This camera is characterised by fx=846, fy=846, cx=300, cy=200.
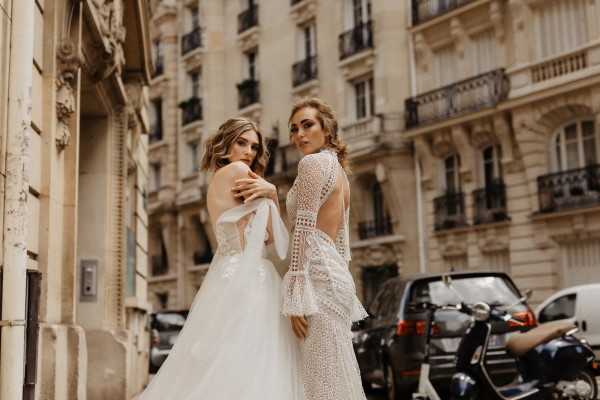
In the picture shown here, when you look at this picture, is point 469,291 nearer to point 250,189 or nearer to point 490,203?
point 250,189

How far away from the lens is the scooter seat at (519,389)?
25.4ft

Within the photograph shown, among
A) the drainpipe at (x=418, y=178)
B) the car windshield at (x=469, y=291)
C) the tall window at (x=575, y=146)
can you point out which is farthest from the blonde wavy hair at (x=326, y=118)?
the drainpipe at (x=418, y=178)

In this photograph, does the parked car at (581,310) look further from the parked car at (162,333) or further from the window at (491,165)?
the window at (491,165)

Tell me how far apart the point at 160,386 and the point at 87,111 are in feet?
22.6

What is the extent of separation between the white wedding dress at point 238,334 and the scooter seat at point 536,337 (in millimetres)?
4264

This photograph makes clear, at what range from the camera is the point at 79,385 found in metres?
7.38

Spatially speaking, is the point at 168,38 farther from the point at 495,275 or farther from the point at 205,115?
the point at 495,275

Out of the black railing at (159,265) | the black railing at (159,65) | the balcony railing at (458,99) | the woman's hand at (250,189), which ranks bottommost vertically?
the woman's hand at (250,189)

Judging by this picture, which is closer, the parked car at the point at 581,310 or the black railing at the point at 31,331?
the black railing at the point at 31,331

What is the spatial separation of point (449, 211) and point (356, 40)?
723cm

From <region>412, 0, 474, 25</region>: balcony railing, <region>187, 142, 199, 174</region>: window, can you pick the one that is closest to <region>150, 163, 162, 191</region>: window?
<region>187, 142, 199, 174</region>: window

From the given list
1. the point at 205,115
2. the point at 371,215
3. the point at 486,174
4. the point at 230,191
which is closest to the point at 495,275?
the point at 230,191

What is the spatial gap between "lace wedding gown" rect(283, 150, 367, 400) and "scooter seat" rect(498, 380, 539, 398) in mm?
3848

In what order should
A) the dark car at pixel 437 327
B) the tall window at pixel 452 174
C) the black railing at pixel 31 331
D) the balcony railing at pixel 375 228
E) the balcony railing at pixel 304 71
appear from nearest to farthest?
1. the black railing at pixel 31 331
2. the dark car at pixel 437 327
3. the tall window at pixel 452 174
4. the balcony railing at pixel 375 228
5. the balcony railing at pixel 304 71
